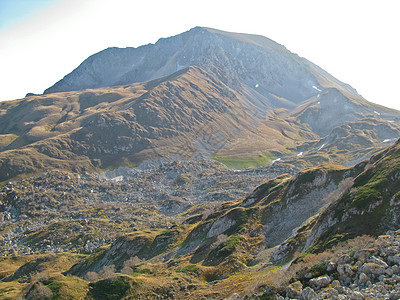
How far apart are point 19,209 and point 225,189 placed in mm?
114395

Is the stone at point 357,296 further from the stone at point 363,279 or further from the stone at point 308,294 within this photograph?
the stone at point 308,294

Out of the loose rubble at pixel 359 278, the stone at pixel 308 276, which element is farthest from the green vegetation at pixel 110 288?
the stone at pixel 308 276

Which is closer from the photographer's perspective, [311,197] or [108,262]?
[311,197]

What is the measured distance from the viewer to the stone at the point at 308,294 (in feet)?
89.6

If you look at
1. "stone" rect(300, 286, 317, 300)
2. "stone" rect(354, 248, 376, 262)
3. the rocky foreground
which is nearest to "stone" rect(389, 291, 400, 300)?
the rocky foreground

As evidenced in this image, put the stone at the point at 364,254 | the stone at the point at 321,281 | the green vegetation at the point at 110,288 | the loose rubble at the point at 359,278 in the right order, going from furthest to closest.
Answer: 1. the green vegetation at the point at 110,288
2. the stone at the point at 364,254
3. the stone at the point at 321,281
4. the loose rubble at the point at 359,278

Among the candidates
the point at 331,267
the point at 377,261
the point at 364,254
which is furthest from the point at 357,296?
the point at 364,254

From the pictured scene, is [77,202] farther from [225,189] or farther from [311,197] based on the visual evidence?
[311,197]

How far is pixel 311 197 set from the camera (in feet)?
231

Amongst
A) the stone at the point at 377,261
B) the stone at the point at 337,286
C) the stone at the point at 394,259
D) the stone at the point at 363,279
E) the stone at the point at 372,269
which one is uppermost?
the stone at the point at 394,259

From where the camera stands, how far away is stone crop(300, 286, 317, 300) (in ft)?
89.6

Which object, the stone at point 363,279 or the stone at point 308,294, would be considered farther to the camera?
the stone at point 308,294

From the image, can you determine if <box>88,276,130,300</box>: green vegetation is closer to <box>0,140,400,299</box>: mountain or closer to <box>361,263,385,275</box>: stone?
<box>0,140,400,299</box>: mountain

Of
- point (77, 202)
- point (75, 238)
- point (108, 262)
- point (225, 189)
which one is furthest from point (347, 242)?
point (77, 202)
